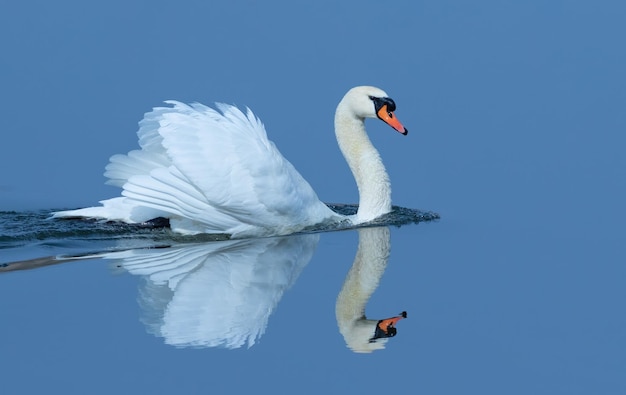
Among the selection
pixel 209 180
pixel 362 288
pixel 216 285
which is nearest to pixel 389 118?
pixel 209 180

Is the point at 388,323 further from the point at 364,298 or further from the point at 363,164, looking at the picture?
the point at 363,164

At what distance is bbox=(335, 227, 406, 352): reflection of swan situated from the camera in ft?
28.9

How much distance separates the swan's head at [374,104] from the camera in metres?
12.7

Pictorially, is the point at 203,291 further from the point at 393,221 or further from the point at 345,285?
the point at 393,221

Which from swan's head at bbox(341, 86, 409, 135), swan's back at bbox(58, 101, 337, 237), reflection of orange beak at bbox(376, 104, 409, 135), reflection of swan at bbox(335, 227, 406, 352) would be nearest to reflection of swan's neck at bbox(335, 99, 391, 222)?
swan's head at bbox(341, 86, 409, 135)

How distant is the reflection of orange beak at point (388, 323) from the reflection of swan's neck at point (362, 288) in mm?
51

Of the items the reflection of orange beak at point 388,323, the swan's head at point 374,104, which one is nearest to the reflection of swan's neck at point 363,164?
the swan's head at point 374,104

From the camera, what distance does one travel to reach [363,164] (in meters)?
12.8

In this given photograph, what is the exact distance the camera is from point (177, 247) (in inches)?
438

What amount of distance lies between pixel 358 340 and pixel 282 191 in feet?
9.41

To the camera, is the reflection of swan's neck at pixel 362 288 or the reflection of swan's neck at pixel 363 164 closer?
the reflection of swan's neck at pixel 362 288

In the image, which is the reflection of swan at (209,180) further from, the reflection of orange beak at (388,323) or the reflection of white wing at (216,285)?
the reflection of orange beak at (388,323)

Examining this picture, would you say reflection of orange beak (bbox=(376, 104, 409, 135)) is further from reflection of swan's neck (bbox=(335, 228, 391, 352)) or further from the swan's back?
the swan's back

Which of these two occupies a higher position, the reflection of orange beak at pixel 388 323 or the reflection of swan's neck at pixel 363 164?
the reflection of swan's neck at pixel 363 164
